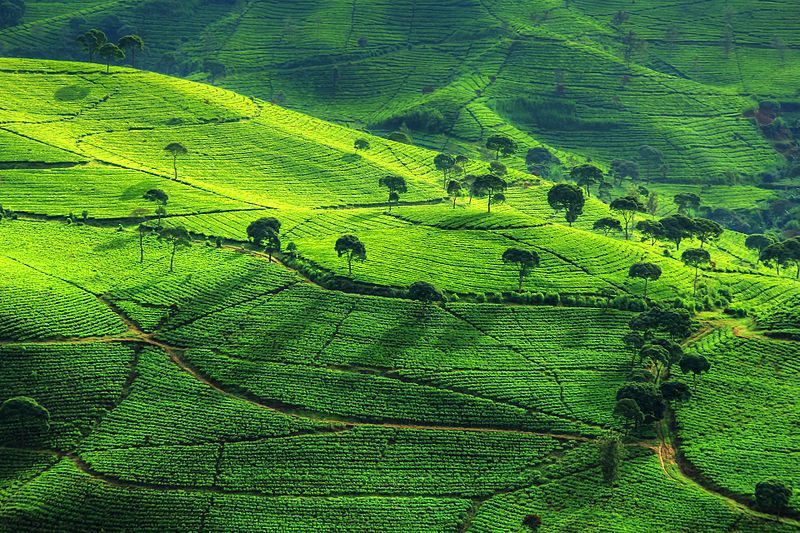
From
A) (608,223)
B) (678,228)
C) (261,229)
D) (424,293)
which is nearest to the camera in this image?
(424,293)

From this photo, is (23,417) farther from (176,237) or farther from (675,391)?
(675,391)

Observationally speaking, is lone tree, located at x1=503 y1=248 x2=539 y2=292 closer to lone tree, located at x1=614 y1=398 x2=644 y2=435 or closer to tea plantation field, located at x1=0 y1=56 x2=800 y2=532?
tea plantation field, located at x1=0 y1=56 x2=800 y2=532

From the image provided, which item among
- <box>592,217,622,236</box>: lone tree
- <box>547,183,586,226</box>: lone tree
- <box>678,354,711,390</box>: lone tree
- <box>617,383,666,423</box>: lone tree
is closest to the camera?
<box>617,383,666,423</box>: lone tree

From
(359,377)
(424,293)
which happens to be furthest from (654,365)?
(359,377)

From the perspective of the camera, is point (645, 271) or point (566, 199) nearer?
point (645, 271)

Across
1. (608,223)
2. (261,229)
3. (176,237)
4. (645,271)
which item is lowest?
(176,237)

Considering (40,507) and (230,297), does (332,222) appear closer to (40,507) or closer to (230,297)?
(230,297)

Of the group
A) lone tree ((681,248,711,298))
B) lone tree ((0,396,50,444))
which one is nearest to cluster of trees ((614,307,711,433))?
lone tree ((681,248,711,298))
